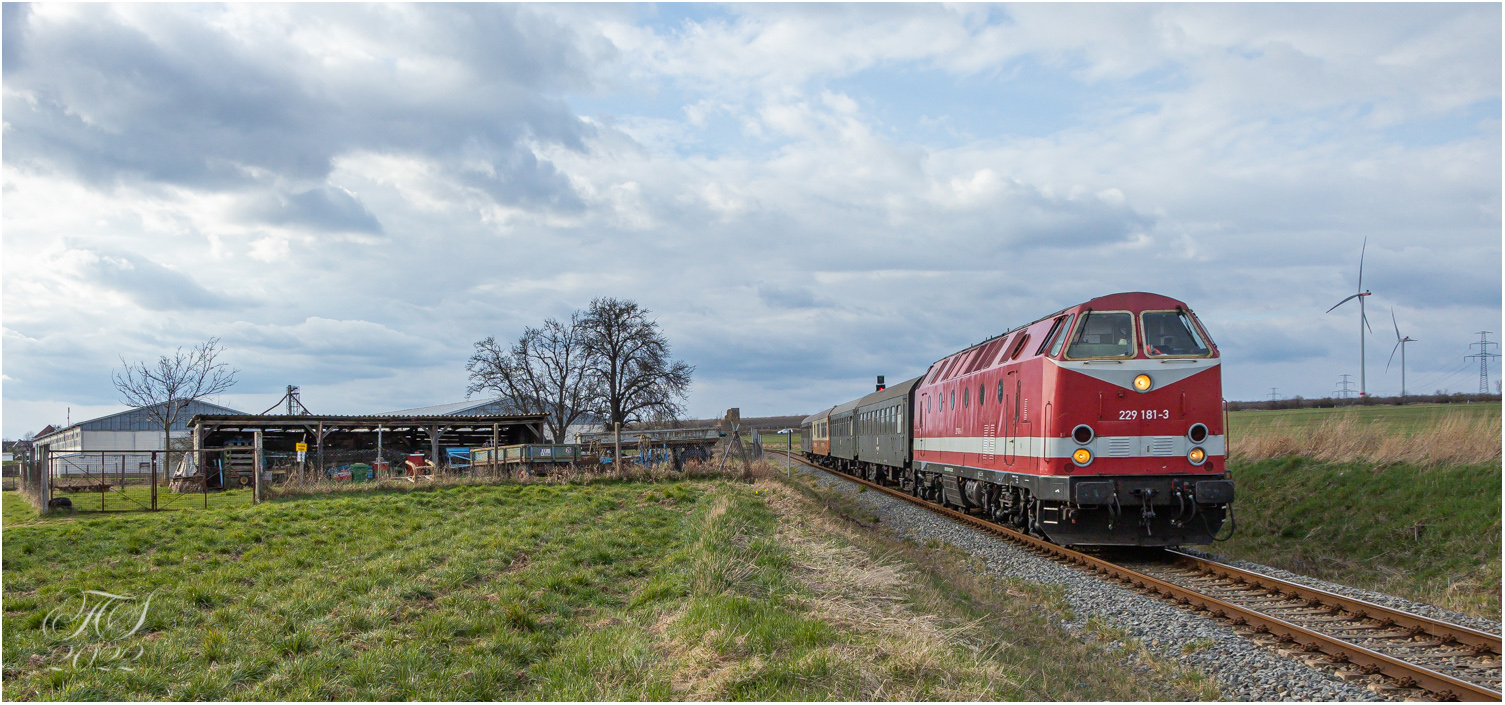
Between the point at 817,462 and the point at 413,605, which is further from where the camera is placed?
the point at 817,462

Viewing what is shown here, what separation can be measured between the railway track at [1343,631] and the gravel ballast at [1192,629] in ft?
0.82

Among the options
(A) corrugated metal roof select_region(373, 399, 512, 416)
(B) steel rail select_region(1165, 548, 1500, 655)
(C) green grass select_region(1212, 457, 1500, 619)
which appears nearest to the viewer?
(B) steel rail select_region(1165, 548, 1500, 655)

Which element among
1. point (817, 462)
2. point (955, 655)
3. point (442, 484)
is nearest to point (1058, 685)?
point (955, 655)

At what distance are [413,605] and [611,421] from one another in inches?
1712

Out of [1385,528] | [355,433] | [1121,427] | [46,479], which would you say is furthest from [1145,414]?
[355,433]

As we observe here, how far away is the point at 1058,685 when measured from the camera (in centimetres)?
669

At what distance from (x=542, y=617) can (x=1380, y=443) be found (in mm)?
18582

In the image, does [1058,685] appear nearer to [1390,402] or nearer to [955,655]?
[955,655]

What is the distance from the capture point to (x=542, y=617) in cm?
816

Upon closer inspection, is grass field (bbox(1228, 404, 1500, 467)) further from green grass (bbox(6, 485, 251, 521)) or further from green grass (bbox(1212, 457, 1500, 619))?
green grass (bbox(6, 485, 251, 521))

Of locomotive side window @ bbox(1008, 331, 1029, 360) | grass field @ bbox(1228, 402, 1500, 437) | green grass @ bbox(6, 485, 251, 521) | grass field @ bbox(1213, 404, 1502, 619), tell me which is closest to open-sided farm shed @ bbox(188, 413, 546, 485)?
green grass @ bbox(6, 485, 251, 521)

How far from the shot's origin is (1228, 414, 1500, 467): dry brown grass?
16.7m

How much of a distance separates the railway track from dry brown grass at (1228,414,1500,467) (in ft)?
30.2

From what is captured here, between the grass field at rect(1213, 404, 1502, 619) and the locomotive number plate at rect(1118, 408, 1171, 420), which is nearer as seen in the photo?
the locomotive number plate at rect(1118, 408, 1171, 420)
